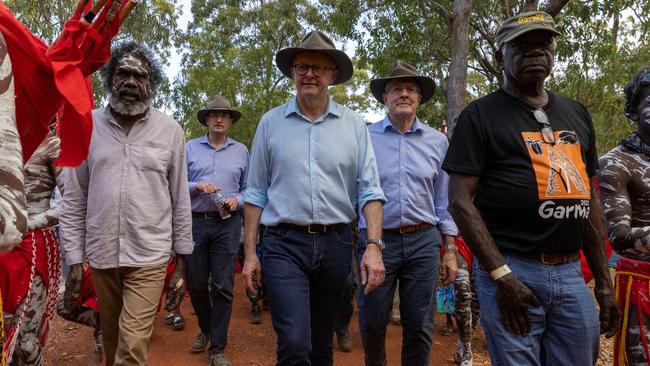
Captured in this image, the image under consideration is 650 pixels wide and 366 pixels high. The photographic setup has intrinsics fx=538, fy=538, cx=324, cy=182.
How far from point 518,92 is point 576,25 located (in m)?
8.52

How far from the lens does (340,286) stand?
11.3 ft

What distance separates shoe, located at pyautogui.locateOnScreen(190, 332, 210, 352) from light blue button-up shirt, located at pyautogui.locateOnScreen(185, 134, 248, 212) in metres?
1.56

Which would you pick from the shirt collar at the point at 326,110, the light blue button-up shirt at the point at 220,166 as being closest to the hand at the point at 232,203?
the light blue button-up shirt at the point at 220,166

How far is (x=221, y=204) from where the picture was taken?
18.5ft

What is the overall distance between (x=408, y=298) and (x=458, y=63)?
5.92m

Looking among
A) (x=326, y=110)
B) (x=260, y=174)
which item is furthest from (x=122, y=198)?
(x=326, y=110)

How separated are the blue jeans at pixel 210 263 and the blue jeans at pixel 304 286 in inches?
87.8

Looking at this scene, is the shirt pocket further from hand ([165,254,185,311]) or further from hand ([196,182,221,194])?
hand ([196,182,221,194])

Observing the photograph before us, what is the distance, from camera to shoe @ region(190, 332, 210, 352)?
18.7 ft

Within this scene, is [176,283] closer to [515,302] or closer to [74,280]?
[74,280]

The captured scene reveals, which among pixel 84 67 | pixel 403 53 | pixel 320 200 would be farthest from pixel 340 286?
pixel 403 53

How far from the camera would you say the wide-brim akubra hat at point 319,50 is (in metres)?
3.45

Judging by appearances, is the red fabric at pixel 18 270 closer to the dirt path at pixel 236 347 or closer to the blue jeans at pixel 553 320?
the dirt path at pixel 236 347

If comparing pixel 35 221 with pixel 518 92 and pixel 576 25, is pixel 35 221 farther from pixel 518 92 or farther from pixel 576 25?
pixel 576 25
